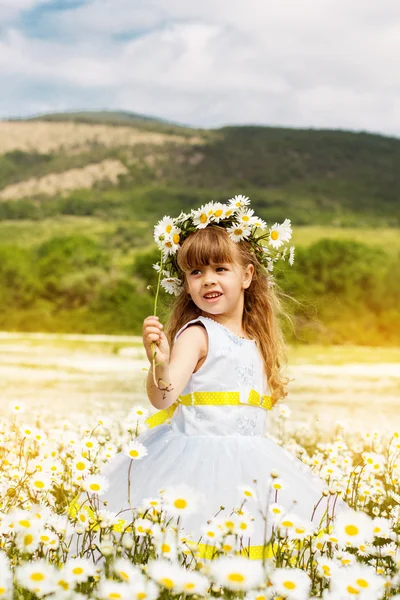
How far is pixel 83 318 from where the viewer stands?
105 feet

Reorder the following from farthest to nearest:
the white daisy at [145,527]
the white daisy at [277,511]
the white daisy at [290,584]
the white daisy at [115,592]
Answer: the white daisy at [277,511] < the white daisy at [145,527] < the white daisy at [290,584] < the white daisy at [115,592]

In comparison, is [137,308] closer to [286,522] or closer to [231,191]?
[231,191]

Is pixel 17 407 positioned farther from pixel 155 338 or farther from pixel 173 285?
pixel 155 338

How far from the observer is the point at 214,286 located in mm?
4930

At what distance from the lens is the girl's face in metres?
4.94

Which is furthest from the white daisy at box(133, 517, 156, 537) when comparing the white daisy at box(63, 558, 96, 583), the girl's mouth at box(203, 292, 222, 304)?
the girl's mouth at box(203, 292, 222, 304)

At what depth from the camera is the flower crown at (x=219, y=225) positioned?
516 centimetres

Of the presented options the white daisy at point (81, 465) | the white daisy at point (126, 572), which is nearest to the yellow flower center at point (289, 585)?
the white daisy at point (126, 572)

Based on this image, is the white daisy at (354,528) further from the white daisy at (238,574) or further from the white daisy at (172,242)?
the white daisy at (172,242)

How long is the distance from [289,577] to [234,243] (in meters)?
2.95

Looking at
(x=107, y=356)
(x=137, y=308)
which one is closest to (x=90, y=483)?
(x=107, y=356)

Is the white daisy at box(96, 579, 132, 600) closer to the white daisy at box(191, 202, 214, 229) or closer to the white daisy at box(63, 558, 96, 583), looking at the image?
the white daisy at box(63, 558, 96, 583)

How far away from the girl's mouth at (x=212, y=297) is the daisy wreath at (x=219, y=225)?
0.39 metres

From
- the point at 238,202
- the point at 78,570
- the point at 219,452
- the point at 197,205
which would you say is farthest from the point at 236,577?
the point at 197,205
